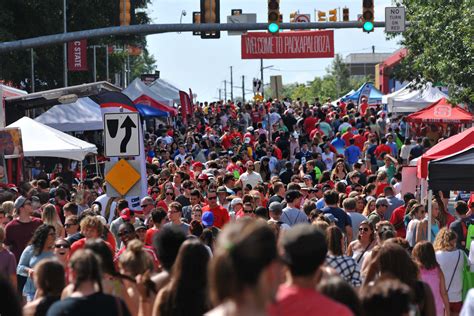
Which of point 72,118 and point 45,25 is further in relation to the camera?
point 45,25

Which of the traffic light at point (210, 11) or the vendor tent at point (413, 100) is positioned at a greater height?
the traffic light at point (210, 11)

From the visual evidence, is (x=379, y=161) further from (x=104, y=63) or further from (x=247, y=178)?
(x=104, y=63)

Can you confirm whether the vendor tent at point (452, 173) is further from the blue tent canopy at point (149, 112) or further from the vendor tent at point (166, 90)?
the vendor tent at point (166, 90)

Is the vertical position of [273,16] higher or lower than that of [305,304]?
higher

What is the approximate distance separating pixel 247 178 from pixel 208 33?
22.1ft

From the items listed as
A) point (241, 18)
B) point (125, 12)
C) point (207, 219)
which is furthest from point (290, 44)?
point (207, 219)

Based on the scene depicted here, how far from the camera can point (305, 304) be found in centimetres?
611

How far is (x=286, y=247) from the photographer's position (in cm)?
630

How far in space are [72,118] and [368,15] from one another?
374 inches

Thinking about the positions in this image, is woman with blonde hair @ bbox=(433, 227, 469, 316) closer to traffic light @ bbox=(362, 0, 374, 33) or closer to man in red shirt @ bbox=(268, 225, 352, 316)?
man in red shirt @ bbox=(268, 225, 352, 316)

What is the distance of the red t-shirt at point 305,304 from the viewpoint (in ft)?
20.0

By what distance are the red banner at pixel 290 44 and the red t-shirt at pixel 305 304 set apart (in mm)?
62426

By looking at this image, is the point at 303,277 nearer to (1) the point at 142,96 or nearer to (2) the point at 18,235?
(2) the point at 18,235

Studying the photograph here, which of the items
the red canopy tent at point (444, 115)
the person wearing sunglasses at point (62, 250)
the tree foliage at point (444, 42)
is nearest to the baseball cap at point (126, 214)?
the person wearing sunglasses at point (62, 250)
